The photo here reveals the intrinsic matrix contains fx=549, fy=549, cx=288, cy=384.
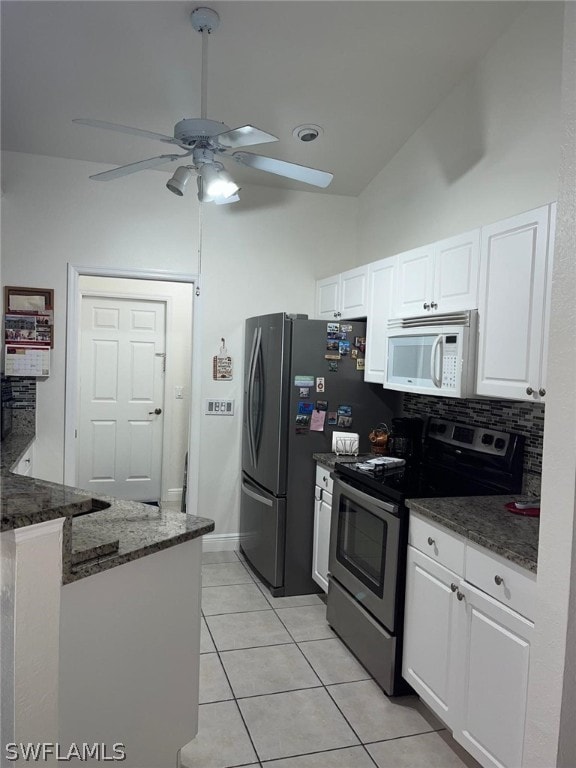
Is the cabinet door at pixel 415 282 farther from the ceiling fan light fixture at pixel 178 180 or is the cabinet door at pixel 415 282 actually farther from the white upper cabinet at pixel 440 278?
the ceiling fan light fixture at pixel 178 180

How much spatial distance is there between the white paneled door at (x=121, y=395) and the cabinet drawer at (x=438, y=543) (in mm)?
3617

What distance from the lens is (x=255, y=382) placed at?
3834 mm

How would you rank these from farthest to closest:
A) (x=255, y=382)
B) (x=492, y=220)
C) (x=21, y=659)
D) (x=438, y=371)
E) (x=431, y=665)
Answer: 1. (x=255, y=382)
2. (x=492, y=220)
3. (x=438, y=371)
4. (x=431, y=665)
5. (x=21, y=659)

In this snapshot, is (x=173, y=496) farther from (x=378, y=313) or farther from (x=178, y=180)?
(x=178, y=180)

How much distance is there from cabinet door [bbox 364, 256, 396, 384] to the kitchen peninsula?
5.99ft

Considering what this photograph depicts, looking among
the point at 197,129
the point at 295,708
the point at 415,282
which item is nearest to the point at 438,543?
the point at 295,708

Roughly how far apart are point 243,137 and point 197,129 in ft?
0.63

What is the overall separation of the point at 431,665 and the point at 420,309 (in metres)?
1.65

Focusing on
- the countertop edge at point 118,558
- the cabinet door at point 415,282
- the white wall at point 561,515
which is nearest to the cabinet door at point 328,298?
the cabinet door at point 415,282

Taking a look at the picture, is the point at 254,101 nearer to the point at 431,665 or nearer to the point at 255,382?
the point at 255,382

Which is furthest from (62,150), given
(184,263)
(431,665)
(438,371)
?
(431,665)

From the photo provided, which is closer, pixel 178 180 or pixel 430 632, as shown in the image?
pixel 430 632

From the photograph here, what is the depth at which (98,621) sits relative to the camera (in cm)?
148

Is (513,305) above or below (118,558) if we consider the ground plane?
above
